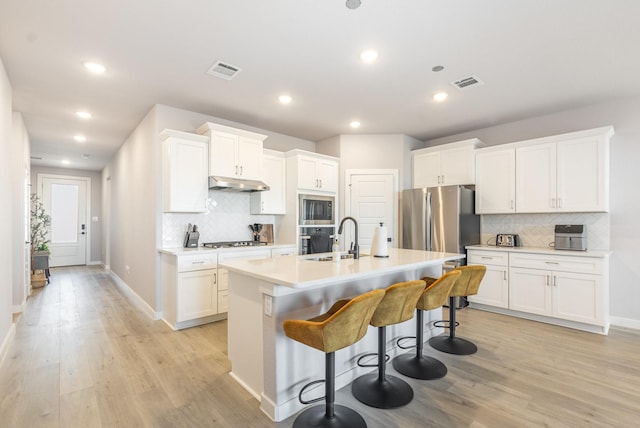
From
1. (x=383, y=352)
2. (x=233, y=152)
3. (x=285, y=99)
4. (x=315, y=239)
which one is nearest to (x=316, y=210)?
(x=315, y=239)

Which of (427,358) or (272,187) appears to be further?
(272,187)

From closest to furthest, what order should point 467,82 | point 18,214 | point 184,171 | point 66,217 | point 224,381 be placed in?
1. point 224,381
2. point 467,82
3. point 184,171
4. point 18,214
5. point 66,217

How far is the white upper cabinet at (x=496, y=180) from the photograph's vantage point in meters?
4.44

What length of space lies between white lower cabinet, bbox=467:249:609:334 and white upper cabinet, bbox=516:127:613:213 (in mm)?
691

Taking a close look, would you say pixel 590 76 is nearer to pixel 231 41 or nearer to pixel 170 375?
pixel 231 41

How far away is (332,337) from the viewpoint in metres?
1.79

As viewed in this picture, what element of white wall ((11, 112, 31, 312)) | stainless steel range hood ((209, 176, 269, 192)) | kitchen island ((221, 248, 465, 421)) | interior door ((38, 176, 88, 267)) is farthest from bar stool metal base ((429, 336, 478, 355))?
interior door ((38, 176, 88, 267))

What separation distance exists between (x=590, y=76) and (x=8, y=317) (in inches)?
259

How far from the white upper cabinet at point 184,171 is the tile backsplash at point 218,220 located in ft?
1.04

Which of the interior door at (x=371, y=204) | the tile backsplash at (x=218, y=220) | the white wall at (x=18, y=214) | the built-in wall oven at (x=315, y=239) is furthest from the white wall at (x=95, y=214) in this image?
the interior door at (x=371, y=204)

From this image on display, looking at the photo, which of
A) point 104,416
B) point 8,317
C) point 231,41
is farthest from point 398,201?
point 8,317

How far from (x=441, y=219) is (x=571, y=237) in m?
1.55

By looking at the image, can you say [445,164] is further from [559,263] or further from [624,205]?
[624,205]

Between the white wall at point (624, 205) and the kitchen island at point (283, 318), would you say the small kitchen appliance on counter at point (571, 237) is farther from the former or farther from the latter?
the kitchen island at point (283, 318)
